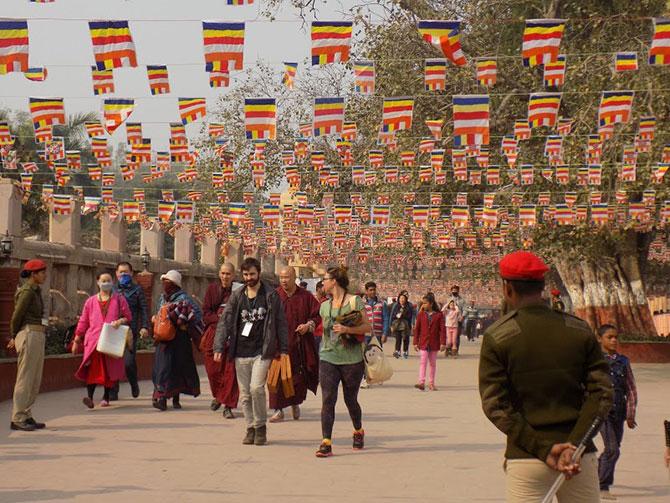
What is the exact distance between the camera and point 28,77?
64.5ft

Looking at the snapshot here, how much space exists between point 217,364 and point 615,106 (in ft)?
35.0

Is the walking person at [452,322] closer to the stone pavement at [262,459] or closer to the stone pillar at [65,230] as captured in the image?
the stone pillar at [65,230]

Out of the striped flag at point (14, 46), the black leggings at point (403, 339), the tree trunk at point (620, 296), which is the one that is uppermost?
the striped flag at point (14, 46)

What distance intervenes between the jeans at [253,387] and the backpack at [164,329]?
10.4 ft

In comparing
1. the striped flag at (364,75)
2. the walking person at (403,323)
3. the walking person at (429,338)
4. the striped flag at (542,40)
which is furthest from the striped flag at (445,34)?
the walking person at (403,323)

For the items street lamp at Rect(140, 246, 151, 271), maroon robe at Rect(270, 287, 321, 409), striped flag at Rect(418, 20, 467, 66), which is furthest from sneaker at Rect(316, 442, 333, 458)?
street lamp at Rect(140, 246, 151, 271)

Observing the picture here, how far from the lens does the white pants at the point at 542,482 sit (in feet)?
16.8

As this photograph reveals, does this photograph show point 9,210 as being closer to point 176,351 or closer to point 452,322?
point 176,351

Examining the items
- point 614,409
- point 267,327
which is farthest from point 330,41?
point 614,409

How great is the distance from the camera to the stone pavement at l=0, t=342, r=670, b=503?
8.78m

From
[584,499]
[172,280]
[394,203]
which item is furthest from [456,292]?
[584,499]

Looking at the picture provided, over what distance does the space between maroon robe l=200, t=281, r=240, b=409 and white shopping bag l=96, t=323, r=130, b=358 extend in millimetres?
890

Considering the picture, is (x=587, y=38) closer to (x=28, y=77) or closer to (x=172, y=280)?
(x=28, y=77)

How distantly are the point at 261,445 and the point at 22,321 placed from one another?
8.68ft
